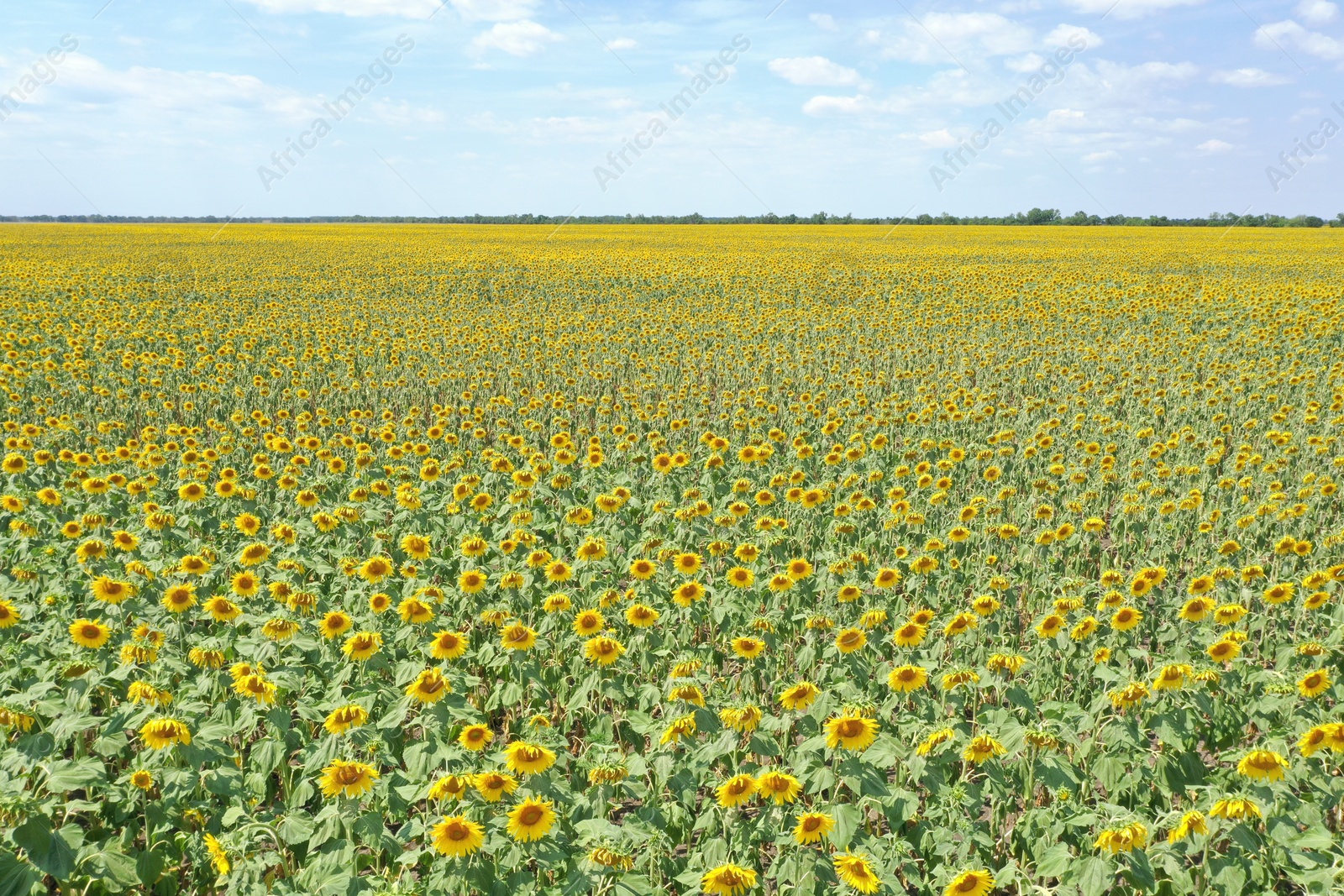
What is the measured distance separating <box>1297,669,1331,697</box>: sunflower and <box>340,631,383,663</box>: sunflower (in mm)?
4856

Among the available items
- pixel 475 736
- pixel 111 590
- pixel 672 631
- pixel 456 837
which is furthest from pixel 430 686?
pixel 111 590

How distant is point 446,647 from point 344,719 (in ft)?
2.58

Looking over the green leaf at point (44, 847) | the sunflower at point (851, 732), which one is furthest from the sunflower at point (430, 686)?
the sunflower at point (851, 732)

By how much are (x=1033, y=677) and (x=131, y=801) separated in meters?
5.01

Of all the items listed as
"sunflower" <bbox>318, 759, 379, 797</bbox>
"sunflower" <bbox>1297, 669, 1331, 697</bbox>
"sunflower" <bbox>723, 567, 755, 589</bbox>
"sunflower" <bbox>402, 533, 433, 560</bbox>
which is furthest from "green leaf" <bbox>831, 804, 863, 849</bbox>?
"sunflower" <bbox>402, 533, 433, 560</bbox>

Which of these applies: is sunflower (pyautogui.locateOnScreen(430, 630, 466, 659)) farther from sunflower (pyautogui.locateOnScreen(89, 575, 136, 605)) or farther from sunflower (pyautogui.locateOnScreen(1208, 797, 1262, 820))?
sunflower (pyautogui.locateOnScreen(1208, 797, 1262, 820))

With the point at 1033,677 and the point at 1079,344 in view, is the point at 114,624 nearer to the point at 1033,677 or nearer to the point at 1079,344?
the point at 1033,677

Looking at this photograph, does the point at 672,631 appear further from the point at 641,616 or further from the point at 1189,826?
the point at 1189,826

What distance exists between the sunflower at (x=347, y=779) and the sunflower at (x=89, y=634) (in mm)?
1895

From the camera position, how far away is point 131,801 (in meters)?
3.52

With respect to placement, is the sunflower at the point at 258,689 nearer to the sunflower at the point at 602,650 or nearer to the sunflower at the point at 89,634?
the sunflower at the point at 89,634

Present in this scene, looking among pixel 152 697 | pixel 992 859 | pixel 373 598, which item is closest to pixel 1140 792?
pixel 992 859

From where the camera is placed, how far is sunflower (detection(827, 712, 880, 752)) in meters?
3.29

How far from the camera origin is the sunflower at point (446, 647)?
14.0 feet
